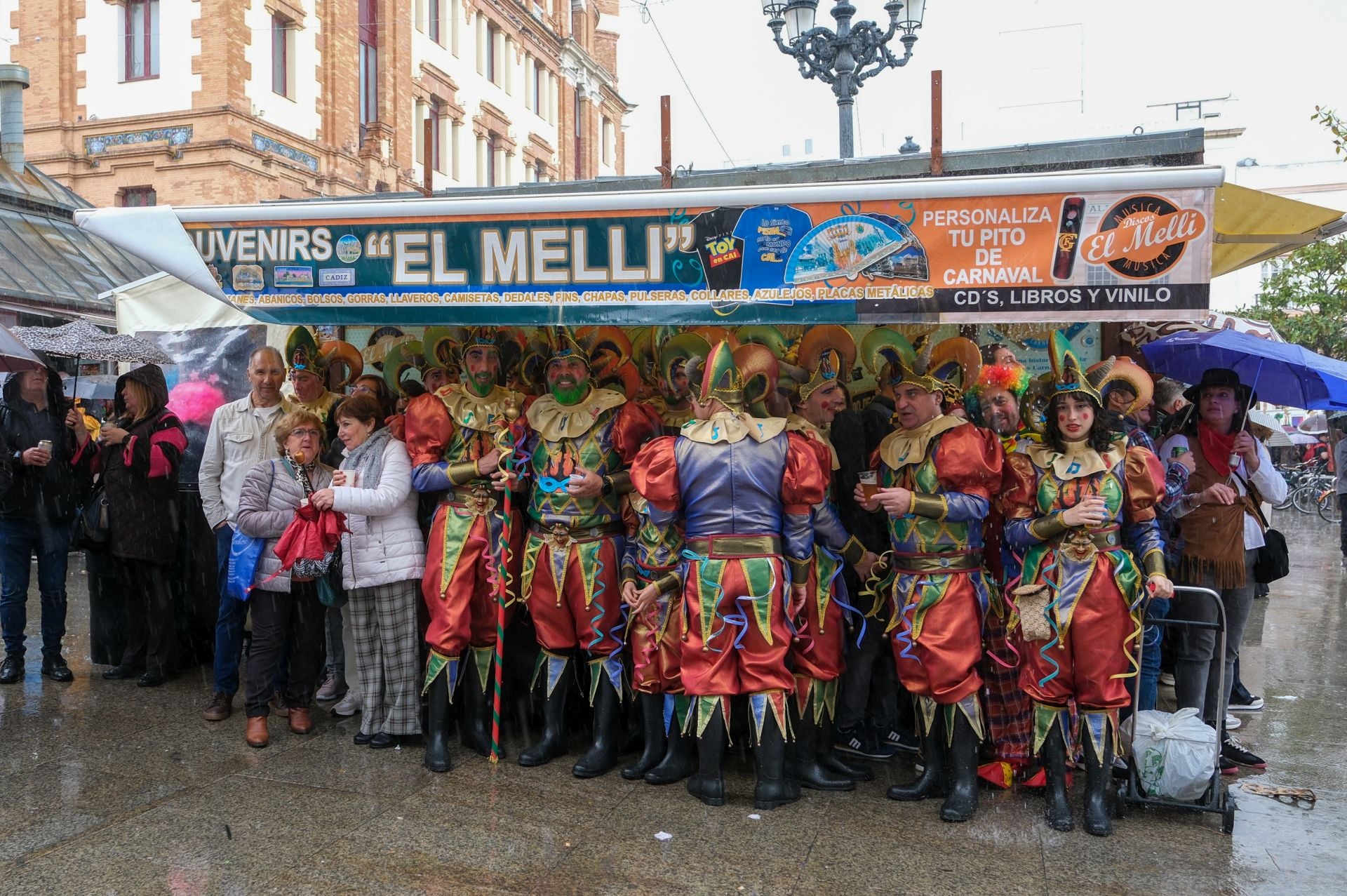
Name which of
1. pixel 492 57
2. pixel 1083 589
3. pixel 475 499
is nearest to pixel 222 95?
pixel 492 57

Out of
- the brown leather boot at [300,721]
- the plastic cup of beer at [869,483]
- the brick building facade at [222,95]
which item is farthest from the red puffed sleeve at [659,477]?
the brick building facade at [222,95]

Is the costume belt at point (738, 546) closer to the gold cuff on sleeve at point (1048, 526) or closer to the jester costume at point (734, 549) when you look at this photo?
the jester costume at point (734, 549)

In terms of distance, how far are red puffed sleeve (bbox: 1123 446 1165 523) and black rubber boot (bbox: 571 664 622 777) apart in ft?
7.70

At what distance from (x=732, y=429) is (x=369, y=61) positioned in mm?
24331

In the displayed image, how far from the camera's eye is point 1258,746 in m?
5.43

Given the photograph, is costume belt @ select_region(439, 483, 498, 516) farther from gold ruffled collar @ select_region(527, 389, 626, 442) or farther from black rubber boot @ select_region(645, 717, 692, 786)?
black rubber boot @ select_region(645, 717, 692, 786)

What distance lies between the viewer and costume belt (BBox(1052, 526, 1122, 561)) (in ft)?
14.0

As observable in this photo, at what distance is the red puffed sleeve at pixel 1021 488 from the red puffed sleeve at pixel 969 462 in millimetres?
54

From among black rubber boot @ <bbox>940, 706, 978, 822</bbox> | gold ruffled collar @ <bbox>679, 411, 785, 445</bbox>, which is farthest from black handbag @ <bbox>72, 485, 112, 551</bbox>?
black rubber boot @ <bbox>940, 706, 978, 822</bbox>

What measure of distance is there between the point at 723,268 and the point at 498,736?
94.5 inches

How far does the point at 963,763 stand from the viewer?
4.43 m

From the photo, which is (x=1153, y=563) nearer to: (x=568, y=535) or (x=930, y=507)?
(x=930, y=507)

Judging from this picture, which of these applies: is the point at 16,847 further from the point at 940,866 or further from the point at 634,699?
the point at 940,866

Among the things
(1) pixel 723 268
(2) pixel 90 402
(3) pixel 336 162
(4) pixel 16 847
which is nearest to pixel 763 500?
(1) pixel 723 268
